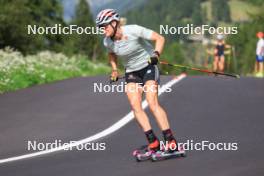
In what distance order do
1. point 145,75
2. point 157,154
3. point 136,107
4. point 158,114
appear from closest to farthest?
1. point 157,154
2. point 158,114
3. point 136,107
4. point 145,75

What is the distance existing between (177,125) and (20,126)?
2.72 m

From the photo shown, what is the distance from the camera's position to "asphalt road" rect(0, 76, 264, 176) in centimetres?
880

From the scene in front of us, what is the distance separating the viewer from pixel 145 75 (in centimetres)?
957

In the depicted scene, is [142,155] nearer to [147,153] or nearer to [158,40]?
[147,153]

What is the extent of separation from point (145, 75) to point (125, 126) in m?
3.45

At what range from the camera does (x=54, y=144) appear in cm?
1148

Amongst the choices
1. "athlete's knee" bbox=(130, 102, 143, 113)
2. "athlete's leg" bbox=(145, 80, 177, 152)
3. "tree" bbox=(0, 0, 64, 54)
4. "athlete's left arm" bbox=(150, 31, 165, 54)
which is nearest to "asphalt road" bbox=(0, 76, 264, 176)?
"athlete's leg" bbox=(145, 80, 177, 152)

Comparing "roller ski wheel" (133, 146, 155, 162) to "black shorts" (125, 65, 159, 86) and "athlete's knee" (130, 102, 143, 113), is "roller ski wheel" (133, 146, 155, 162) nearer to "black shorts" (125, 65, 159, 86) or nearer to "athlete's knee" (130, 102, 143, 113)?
"athlete's knee" (130, 102, 143, 113)

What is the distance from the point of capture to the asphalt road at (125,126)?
8.80 meters

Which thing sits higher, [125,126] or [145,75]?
[145,75]

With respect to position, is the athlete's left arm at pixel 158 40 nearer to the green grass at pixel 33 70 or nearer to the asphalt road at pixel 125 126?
the asphalt road at pixel 125 126

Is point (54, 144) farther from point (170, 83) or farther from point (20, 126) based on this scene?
point (170, 83)

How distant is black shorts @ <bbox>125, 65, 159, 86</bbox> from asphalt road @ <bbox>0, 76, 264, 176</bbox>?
0.94 m

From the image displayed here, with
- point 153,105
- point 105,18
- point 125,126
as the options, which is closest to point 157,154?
point 153,105
